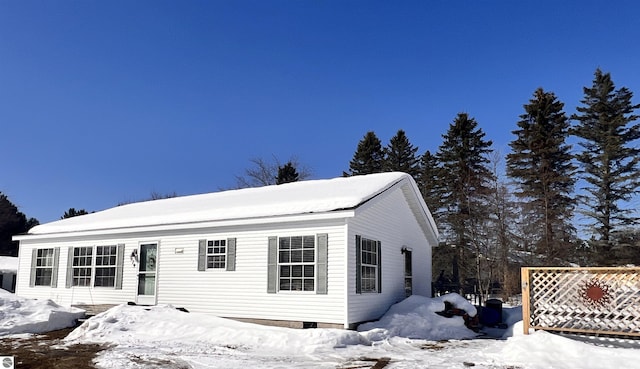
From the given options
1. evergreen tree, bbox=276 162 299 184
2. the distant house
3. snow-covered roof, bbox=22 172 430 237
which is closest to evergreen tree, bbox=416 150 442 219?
evergreen tree, bbox=276 162 299 184

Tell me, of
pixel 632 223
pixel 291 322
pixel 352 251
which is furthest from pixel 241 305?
pixel 632 223

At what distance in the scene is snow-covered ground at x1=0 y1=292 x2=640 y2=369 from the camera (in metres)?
8.01

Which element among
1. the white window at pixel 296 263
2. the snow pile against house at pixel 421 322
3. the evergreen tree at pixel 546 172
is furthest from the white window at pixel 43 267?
the evergreen tree at pixel 546 172

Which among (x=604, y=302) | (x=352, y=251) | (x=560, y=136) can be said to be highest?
(x=560, y=136)

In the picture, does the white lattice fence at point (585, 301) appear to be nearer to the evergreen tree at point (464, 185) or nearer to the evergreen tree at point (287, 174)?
the evergreen tree at point (464, 185)

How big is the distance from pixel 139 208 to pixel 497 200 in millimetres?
21353

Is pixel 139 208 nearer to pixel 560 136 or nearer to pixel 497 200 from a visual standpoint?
pixel 497 200

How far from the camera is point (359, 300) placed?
1149 cm

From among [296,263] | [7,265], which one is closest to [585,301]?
[296,263]

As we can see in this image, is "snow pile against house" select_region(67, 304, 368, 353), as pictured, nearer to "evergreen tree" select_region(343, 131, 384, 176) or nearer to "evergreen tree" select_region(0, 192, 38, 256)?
"evergreen tree" select_region(343, 131, 384, 176)

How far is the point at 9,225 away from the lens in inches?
1593

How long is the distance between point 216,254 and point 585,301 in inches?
357

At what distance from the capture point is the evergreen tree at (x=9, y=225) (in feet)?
132

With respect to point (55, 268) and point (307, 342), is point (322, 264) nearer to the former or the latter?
point (307, 342)
